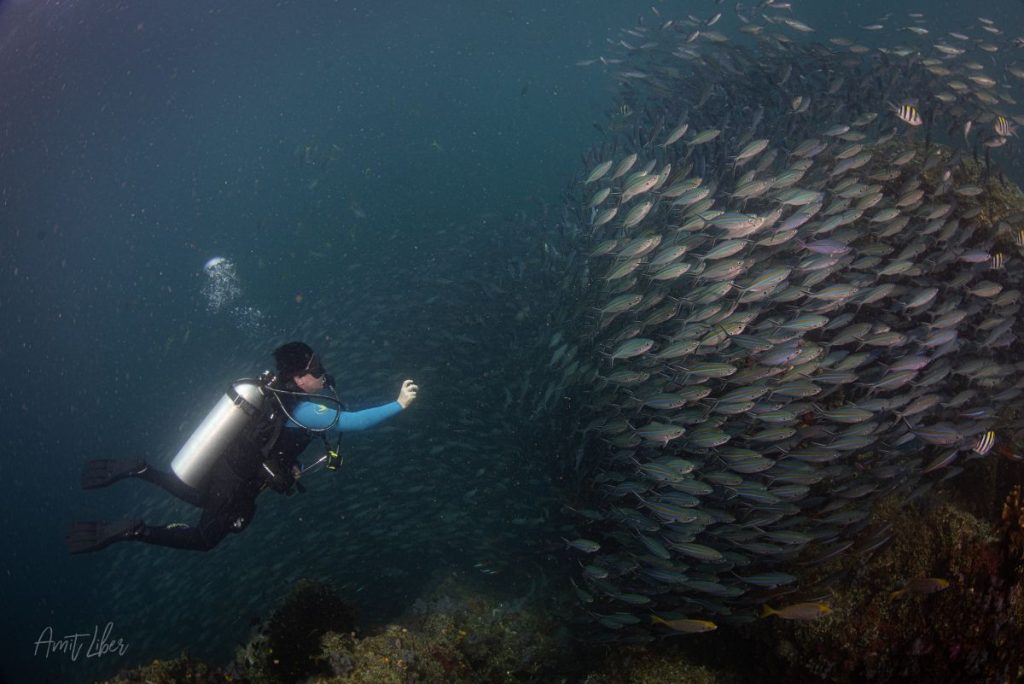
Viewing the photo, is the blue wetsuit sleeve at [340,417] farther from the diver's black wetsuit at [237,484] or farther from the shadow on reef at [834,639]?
the shadow on reef at [834,639]

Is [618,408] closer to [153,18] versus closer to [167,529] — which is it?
[167,529]

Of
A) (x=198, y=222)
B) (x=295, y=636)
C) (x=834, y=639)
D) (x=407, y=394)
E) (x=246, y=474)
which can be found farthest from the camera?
(x=198, y=222)

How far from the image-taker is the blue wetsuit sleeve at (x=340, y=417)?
5500mm

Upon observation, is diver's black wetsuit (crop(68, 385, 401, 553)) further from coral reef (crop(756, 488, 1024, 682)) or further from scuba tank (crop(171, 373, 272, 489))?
coral reef (crop(756, 488, 1024, 682))

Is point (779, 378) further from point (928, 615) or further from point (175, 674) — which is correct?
point (175, 674)

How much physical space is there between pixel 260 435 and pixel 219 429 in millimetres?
594

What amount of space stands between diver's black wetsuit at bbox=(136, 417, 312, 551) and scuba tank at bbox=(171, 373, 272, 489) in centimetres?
12

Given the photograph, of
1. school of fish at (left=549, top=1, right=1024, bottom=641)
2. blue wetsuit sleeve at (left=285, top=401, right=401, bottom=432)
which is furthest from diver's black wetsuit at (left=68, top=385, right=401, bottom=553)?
school of fish at (left=549, top=1, right=1024, bottom=641)

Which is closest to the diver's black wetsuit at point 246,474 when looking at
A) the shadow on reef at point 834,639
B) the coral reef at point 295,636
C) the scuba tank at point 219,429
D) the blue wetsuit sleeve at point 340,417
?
the blue wetsuit sleeve at point 340,417

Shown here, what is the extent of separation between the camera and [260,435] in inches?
219

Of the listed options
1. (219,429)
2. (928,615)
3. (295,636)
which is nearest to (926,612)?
(928,615)

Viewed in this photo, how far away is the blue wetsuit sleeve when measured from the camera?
5.50 metres

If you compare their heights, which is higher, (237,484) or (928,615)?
(237,484)

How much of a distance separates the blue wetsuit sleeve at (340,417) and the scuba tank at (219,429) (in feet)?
1.58
